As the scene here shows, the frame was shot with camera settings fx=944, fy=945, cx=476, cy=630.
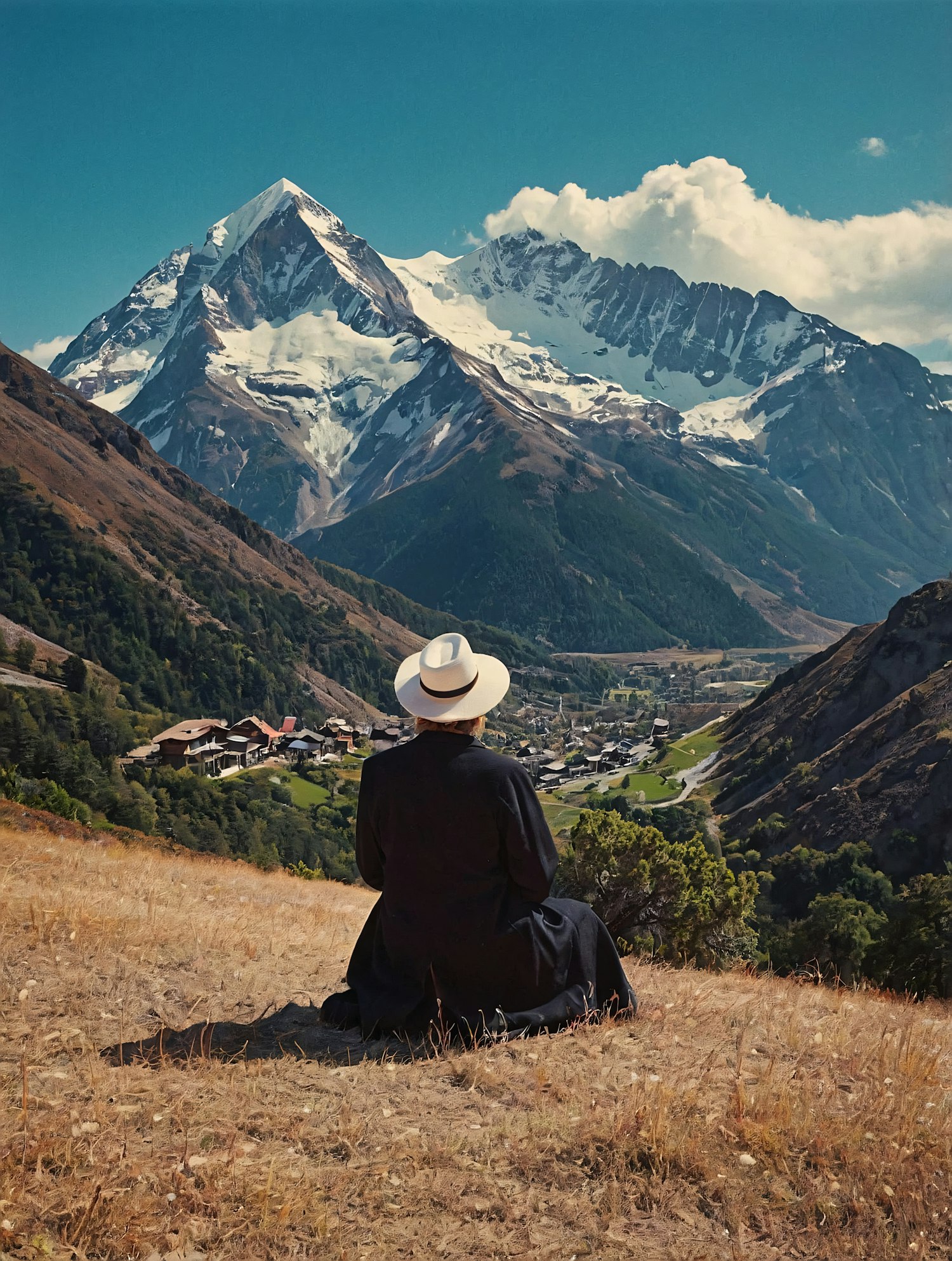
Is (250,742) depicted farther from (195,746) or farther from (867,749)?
(867,749)

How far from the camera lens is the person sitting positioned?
847cm

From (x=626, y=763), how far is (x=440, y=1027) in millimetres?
177606

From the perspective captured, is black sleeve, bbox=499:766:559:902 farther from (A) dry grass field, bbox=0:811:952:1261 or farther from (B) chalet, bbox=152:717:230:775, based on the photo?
(B) chalet, bbox=152:717:230:775

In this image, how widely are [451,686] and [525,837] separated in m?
1.50

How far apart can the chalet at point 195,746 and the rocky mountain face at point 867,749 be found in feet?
218

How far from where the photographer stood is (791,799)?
98.9m

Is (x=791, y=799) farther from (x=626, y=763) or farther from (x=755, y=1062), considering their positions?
(x=755, y=1062)

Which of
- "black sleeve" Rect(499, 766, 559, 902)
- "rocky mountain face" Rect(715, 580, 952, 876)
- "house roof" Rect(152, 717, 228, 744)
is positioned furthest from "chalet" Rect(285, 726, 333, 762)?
"black sleeve" Rect(499, 766, 559, 902)

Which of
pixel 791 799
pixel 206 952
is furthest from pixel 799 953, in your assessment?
pixel 791 799

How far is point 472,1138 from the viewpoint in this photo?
6.90m

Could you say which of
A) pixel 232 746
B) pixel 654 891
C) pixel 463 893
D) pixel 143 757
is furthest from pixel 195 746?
pixel 463 893

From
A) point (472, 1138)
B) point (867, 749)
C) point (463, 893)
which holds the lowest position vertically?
point (472, 1138)

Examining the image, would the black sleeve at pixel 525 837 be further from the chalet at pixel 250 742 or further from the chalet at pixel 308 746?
the chalet at pixel 308 746

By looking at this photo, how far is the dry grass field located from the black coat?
0.46 metres
